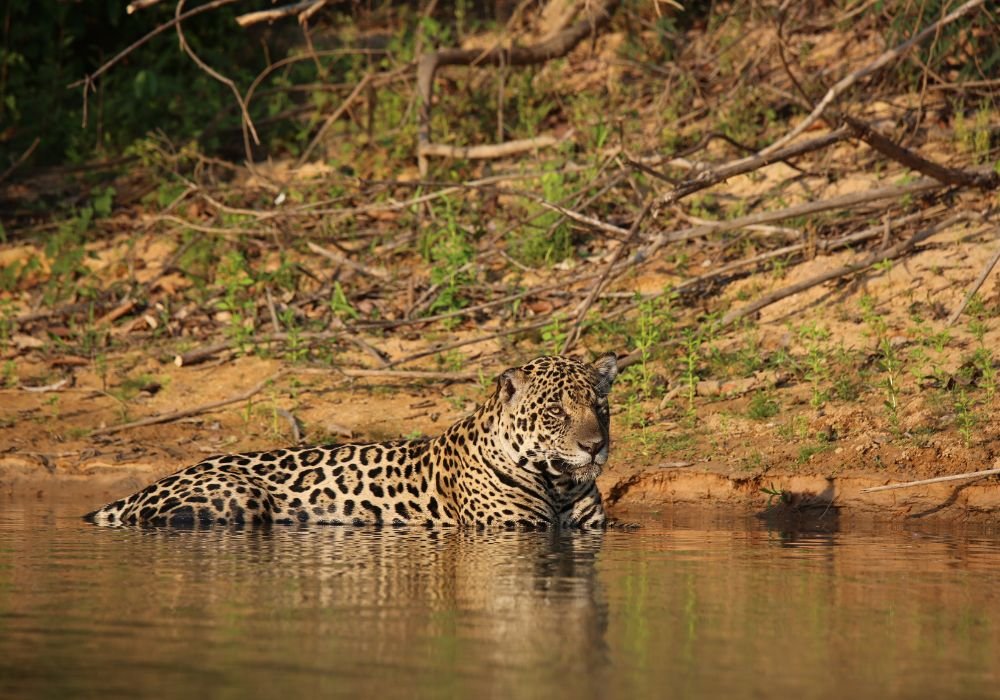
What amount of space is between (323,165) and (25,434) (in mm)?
5352

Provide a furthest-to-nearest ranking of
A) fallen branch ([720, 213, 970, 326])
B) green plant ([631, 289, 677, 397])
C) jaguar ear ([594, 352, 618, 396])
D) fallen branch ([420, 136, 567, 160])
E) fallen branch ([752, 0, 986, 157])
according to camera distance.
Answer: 1. fallen branch ([420, 136, 567, 160])
2. fallen branch ([720, 213, 970, 326])
3. green plant ([631, 289, 677, 397])
4. fallen branch ([752, 0, 986, 157])
5. jaguar ear ([594, 352, 618, 396])

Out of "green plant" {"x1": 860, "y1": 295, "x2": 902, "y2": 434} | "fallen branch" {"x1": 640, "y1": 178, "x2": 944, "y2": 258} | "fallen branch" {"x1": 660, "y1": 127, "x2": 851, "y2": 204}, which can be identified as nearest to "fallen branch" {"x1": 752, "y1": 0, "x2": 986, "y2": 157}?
"fallen branch" {"x1": 660, "y1": 127, "x2": 851, "y2": 204}

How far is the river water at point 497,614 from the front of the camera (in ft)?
14.4

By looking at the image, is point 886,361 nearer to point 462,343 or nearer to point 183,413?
point 462,343

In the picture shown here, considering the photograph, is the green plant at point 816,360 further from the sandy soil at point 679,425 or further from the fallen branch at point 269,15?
the fallen branch at point 269,15

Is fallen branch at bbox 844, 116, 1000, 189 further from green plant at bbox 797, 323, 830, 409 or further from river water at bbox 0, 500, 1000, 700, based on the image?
river water at bbox 0, 500, 1000, 700

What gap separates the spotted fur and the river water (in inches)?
15.3

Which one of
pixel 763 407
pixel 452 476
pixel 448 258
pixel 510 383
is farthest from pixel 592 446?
pixel 448 258

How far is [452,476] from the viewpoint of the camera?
29.0 feet

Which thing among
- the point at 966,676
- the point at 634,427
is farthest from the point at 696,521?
the point at 966,676

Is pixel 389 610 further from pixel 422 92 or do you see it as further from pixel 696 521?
pixel 422 92

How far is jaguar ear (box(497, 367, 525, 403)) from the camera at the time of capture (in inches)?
336

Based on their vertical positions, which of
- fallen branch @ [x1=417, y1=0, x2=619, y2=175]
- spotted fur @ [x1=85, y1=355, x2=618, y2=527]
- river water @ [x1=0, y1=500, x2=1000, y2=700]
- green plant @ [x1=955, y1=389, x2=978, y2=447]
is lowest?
river water @ [x1=0, y1=500, x2=1000, y2=700]

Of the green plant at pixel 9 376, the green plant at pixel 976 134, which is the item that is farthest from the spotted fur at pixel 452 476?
the green plant at pixel 976 134
